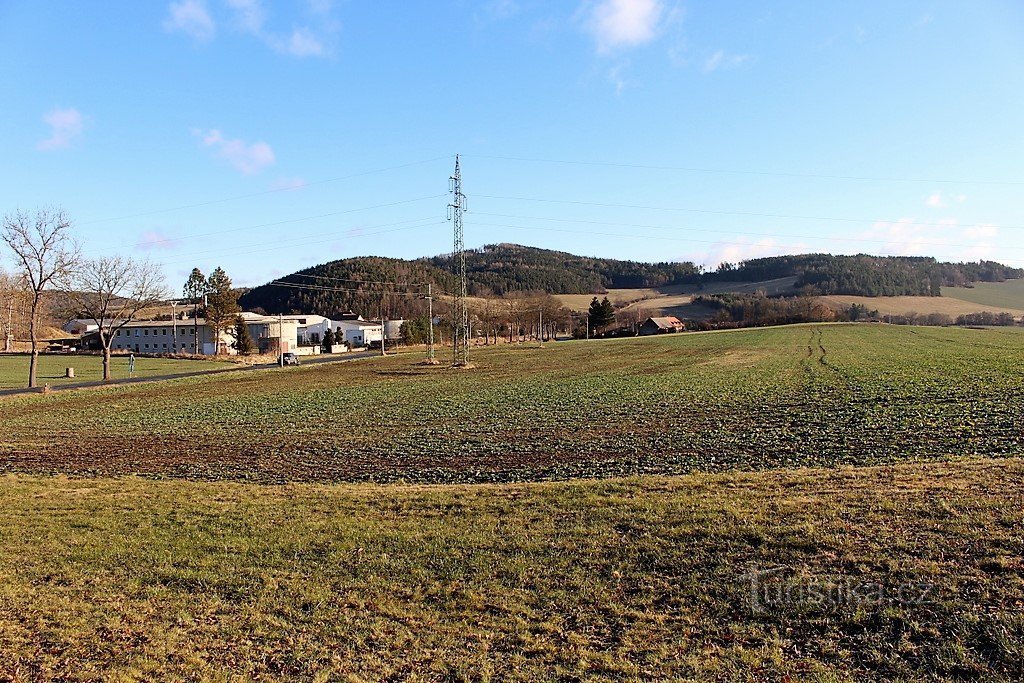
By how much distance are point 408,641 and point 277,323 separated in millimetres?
115173

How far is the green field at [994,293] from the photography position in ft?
503

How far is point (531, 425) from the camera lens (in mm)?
24016

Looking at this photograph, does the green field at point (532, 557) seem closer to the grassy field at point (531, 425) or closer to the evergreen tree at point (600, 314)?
the grassy field at point (531, 425)

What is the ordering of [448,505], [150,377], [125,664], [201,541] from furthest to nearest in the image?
[150,377], [448,505], [201,541], [125,664]

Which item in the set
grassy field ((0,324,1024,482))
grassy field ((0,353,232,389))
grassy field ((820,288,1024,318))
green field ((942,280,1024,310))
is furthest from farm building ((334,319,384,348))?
green field ((942,280,1024,310))

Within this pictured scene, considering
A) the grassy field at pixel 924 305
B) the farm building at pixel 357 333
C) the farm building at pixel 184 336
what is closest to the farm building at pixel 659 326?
the grassy field at pixel 924 305

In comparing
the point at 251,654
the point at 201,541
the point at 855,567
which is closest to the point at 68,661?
the point at 251,654

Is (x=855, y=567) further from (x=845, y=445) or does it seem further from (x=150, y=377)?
(x=150, y=377)

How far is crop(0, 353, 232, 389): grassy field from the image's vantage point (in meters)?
54.9

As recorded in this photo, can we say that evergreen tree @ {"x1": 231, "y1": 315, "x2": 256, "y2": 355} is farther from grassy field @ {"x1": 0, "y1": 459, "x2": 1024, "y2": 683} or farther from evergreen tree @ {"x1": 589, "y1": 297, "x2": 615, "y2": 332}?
grassy field @ {"x1": 0, "y1": 459, "x2": 1024, "y2": 683}

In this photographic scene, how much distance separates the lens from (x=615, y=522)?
10.4 meters

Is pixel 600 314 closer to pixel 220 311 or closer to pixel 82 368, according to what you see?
pixel 220 311

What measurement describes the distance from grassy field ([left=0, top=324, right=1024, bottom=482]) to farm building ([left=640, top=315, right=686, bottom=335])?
111 m

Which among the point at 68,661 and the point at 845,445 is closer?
the point at 68,661
